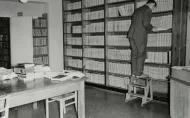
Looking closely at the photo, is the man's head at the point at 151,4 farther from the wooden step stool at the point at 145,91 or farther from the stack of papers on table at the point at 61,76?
the stack of papers on table at the point at 61,76

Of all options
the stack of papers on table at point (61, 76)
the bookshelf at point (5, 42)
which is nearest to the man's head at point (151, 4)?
the stack of papers on table at point (61, 76)

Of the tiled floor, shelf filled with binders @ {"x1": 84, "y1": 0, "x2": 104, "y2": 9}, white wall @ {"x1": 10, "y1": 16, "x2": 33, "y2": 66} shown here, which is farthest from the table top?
white wall @ {"x1": 10, "y1": 16, "x2": 33, "y2": 66}

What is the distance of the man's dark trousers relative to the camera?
429 centimetres

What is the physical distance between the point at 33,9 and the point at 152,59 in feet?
12.9

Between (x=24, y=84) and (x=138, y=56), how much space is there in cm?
238

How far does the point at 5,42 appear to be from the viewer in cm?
618

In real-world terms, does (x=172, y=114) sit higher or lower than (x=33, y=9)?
lower

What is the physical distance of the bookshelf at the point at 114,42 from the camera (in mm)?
4281

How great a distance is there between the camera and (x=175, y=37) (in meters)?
4.04

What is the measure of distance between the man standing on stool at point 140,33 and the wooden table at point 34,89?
163cm

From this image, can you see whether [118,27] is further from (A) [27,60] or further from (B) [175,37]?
(A) [27,60]

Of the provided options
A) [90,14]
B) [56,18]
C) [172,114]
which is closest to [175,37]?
[172,114]

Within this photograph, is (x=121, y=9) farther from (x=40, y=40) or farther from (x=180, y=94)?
(x=40, y=40)

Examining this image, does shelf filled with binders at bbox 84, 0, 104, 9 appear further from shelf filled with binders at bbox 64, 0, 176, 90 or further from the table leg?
the table leg
